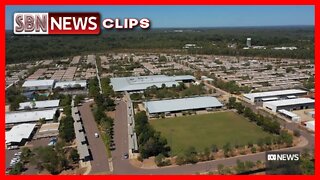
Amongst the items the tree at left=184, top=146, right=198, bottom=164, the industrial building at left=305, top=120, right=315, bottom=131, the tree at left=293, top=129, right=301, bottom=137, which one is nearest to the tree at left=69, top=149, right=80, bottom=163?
the tree at left=184, top=146, right=198, bottom=164

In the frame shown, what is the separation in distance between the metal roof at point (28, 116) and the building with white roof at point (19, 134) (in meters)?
0.95

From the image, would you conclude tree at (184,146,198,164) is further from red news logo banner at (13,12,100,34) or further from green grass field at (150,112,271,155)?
red news logo banner at (13,12,100,34)

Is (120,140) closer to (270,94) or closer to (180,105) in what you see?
(180,105)

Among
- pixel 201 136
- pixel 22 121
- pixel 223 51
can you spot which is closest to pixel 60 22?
pixel 201 136

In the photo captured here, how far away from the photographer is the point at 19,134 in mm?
10922

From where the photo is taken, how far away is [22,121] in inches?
497

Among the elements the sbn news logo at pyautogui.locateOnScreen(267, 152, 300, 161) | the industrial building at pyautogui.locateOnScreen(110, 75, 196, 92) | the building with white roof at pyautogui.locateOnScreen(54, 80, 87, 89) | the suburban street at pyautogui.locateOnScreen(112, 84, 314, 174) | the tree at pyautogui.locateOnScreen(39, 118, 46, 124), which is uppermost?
the industrial building at pyautogui.locateOnScreen(110, 75, 196, 92)

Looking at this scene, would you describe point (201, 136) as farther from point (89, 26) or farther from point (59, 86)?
point (59, 86)

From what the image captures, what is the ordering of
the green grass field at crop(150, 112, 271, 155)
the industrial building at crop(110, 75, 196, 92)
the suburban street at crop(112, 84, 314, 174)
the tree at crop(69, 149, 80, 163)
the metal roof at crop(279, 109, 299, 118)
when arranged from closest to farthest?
the suburban street at crop(112, 84, 314, 174) < the tree at crop(69, 149, 80, 163) < the green grass field at crop(150, 112, 271, 155) < the metal roof at crop(279, 109, 299, 118) < the industrial building at crop(110, 75, 196, 92)

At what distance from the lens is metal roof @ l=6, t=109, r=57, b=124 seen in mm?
12695

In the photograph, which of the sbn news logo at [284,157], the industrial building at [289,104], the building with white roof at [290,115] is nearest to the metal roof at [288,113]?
the building with white roof at [290,115]

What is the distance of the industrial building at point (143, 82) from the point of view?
17.7 m

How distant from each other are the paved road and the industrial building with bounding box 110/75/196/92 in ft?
12.8

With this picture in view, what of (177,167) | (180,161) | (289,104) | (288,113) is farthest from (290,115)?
(177,167)
